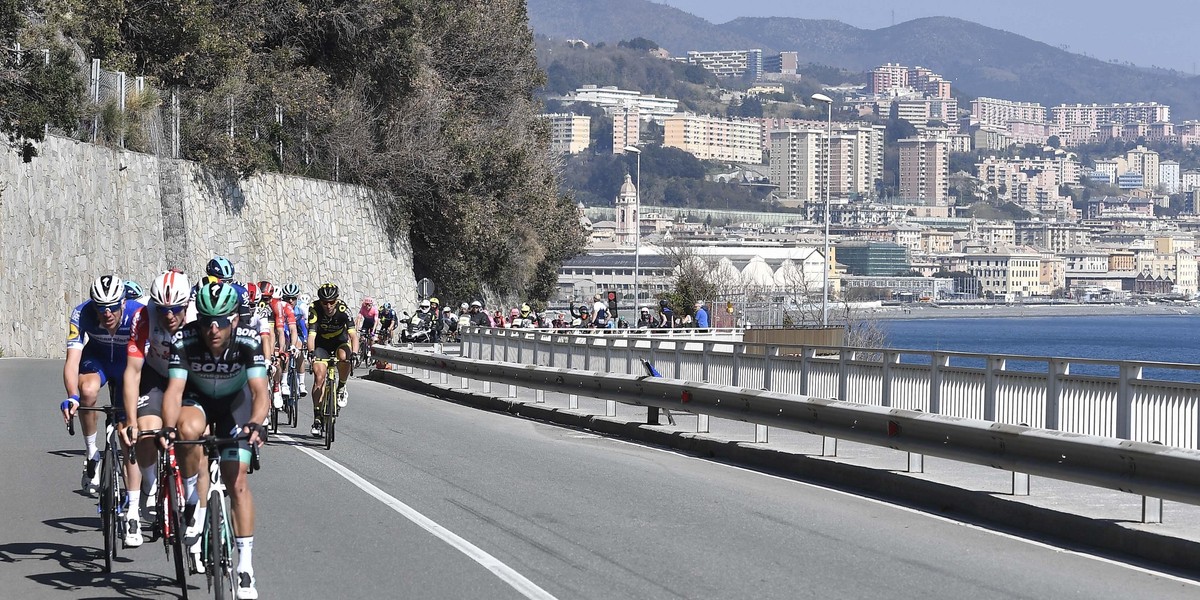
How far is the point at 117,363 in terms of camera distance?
11.1 meters

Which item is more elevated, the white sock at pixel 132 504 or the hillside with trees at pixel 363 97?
the hillside with trees at pixel 363 97

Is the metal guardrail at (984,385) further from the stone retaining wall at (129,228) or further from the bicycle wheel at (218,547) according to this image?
the stone retaining wall at (129,228)

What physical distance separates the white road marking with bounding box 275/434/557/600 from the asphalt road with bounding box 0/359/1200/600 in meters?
0.02

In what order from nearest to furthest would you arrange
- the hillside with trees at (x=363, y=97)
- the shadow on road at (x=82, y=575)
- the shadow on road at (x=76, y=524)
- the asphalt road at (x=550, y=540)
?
the shadow on road at (x=82, y=575)
the asphalt road at (x=550, y=540)
the shadow on road at (x=76, y=524)
the hillside with trees at (x=363, y=97)

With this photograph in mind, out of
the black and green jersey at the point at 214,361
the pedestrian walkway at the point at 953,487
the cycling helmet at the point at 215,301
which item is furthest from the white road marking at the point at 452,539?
the pedestrian walkway at the point at 953,487

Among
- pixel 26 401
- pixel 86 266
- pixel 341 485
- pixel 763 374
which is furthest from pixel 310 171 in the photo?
pixel 341 485

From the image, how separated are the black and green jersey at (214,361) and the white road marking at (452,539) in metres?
1.99

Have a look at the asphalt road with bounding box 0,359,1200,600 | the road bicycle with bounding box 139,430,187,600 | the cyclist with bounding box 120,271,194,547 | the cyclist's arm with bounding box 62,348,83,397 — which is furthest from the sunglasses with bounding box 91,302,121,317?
the road bicycle with bounding box 139,430,187,600

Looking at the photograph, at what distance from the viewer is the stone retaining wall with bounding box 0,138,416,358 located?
35.8 metres

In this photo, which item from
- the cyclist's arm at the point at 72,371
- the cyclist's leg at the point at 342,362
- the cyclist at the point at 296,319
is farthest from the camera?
the cyclist at the point at 296,319

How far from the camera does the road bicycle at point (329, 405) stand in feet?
56.6

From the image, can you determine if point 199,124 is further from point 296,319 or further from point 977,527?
point 977,527

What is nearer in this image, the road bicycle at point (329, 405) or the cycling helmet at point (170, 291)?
the cycling helmet at point (170, 291)

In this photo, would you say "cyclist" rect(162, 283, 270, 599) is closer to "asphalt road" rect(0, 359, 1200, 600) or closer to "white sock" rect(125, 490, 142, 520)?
"asphalt road" rect(0, 359, 1200, 600)
